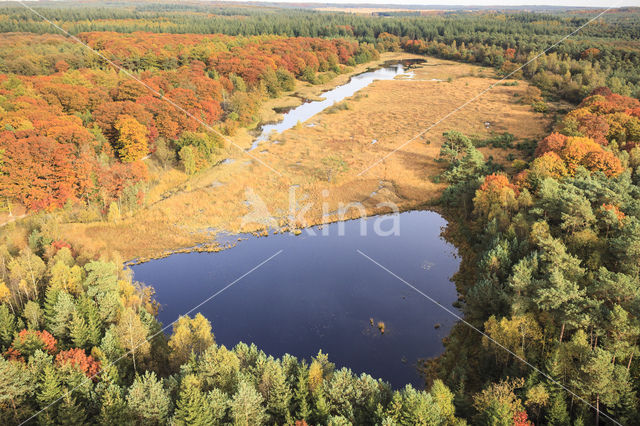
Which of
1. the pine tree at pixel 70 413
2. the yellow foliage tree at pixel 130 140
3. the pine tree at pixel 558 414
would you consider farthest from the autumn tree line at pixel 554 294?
the yellow foliage tree at pixel 130 140

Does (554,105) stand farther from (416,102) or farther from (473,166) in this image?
(473,166)

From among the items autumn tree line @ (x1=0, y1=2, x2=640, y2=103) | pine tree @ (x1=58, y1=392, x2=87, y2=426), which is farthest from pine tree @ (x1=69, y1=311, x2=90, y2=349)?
autumn tree line @ (x1=0, y1=2, x2=640, y2=103)

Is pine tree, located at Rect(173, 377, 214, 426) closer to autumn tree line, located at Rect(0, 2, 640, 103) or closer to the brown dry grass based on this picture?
the brown dry grass

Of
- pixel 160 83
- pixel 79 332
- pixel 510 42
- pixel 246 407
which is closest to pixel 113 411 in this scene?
pixel 246 407

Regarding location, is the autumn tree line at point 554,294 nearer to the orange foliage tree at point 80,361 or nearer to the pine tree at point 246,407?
the pine tree at point 246,407

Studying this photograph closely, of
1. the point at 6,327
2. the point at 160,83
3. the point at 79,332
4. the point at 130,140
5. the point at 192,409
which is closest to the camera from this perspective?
the point at 192,409

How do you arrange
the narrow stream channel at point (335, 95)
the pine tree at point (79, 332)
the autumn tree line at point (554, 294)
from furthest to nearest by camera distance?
the narrow stream channel at point (335, 95), the pine tree at point (79, 332), the autumn tree line at point (554, 294)

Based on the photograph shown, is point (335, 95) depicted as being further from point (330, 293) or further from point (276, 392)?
point (276, 392)
